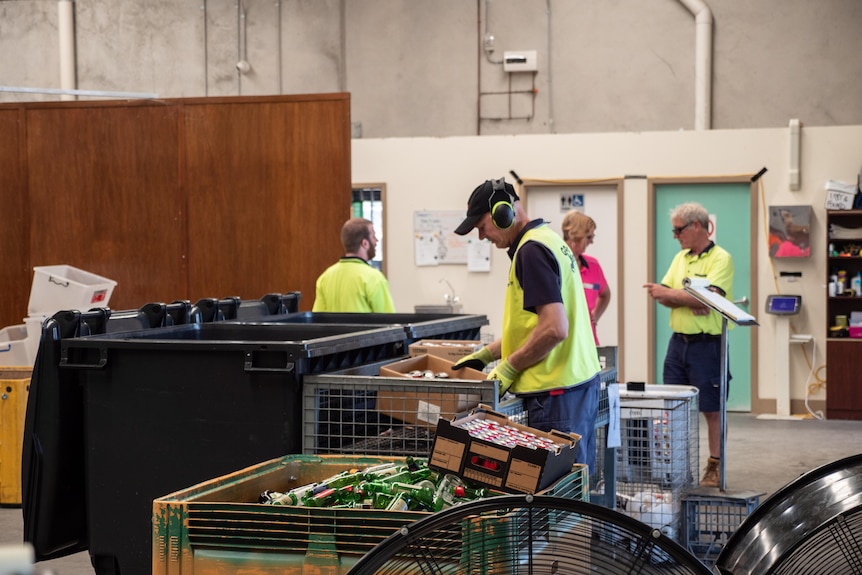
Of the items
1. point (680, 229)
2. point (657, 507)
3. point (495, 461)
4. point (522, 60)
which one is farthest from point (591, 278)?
point (522, 60)

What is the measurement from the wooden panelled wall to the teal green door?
138 inches

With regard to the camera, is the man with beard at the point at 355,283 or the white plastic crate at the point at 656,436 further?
the man with beard at the point at 355,283

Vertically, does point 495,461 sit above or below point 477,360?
below

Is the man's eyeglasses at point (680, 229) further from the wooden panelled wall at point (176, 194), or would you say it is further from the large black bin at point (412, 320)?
the wooden panelled wall at point (176, 194)

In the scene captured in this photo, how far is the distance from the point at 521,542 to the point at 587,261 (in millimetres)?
4327

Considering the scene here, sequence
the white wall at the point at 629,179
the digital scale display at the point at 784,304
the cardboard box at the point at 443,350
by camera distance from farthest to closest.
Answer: the white wall at the point at 629,179 → the digital scale display at the point at 784,304 → the cardboard box at the point at 443,350

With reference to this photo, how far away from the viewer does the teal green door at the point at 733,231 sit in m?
9.10

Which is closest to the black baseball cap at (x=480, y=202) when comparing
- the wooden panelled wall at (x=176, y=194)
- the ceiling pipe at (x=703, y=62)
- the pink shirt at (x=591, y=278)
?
the pink shirt at (x=591, y=278)

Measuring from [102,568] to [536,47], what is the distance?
7.78 metres

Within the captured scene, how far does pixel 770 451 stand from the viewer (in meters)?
7.29

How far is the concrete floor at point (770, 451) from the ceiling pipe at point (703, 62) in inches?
108

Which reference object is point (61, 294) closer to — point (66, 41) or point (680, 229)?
point (680, 229)

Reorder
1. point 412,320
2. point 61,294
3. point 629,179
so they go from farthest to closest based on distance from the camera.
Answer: point 629,179 < point 61,294 < point 412,320

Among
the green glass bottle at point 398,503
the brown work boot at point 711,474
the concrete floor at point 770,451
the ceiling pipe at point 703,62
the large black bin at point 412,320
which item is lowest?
the concrete floor at point 770,451
